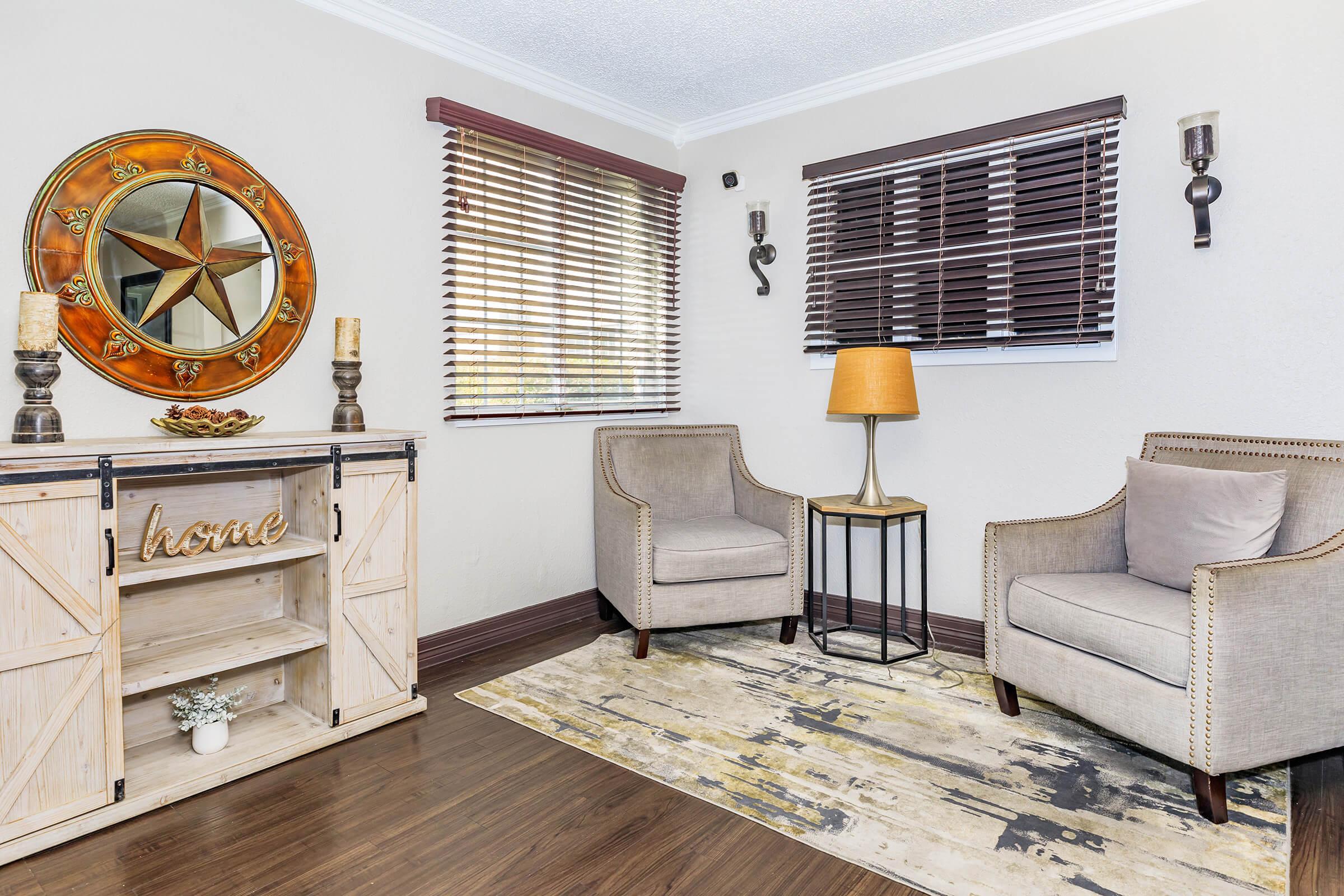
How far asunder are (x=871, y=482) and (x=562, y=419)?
1.48 metres

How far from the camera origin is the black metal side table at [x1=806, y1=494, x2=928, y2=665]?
3.17m

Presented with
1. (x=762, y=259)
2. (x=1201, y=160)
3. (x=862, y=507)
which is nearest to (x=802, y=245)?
(x=762, y=259)

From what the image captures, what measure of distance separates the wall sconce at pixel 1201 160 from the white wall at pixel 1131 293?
0.07 meters

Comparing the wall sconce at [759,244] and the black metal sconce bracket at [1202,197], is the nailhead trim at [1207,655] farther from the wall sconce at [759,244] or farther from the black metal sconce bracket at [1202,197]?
the wall sconce at [759,244]

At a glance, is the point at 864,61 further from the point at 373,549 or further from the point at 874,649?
the point at 373,549

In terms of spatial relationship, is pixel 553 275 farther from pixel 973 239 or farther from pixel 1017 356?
pixel 1017 356

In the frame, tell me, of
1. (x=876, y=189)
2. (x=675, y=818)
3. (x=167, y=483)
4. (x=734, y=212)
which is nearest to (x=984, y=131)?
(x=876, y=189)

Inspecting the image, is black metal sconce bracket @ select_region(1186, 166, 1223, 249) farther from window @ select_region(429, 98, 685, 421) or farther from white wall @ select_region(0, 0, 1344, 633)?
window @ select_region(429, 98, 685, 421)

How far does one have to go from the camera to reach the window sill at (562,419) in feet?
10.9

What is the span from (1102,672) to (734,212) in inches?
111

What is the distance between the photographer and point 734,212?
4090mm

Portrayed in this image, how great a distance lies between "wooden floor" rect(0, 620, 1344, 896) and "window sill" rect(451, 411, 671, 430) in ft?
4.56

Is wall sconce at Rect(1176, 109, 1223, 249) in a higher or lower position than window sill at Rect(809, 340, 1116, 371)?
higher

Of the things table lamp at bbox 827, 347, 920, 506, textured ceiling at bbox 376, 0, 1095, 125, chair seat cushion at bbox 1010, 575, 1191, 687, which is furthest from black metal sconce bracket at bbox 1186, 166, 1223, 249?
chair seat cushion at bbox 1010, 575, 1191, 687
